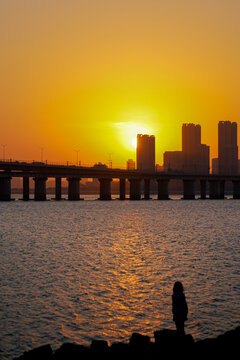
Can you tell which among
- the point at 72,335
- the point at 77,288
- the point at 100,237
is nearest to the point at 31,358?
the point at 72,335

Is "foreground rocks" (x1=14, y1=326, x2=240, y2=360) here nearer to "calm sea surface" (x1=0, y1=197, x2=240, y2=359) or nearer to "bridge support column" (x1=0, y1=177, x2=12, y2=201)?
"calm sea surface" (x1=0, y1=197, x2=240, y2=359)

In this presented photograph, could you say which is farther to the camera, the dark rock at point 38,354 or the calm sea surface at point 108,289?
the calm sea surface at point 108,289

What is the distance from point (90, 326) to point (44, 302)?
5361mm

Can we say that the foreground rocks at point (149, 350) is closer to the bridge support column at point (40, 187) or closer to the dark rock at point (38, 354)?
the dark rock at point (38, 354)

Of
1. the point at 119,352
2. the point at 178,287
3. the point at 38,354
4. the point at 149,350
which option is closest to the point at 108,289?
the point at 178,287

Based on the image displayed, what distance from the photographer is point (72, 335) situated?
67.3 ft

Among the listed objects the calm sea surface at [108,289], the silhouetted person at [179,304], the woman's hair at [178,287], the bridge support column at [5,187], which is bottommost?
the calm sea surface at [108,289]

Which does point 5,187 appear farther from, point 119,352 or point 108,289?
point 119,352

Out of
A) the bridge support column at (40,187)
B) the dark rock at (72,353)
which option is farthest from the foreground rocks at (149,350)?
the bridge support column at (40,187)

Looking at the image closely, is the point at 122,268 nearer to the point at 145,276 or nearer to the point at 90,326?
the point at 145,276

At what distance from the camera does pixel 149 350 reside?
53.7 feet

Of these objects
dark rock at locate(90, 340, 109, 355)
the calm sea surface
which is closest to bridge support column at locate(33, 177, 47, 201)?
the calm sea surface

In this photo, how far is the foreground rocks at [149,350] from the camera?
15914 millimetres

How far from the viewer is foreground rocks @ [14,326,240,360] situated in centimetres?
1591
